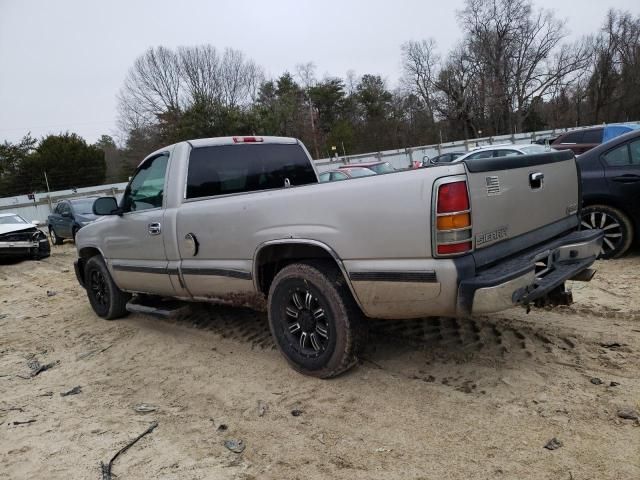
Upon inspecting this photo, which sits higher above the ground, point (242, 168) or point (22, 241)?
point (242, 168)

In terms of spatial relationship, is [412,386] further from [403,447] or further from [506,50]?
[506,50]

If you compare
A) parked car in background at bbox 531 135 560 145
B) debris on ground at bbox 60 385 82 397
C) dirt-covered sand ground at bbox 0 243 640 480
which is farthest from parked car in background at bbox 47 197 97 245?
parked car in background at bbox 531 135 560 145

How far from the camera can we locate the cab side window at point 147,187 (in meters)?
4.44

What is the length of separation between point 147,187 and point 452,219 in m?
3.26

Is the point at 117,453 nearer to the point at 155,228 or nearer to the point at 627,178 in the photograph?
the point at 155,228

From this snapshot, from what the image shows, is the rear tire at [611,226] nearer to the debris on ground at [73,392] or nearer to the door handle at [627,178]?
the door handle at [627,178]

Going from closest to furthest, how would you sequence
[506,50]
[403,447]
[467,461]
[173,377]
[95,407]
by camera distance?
[467,461] < [403,447] < [95,407] < [173,377] < [506,50]

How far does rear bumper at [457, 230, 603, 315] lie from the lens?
8.55 ft

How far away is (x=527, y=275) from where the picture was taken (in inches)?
110

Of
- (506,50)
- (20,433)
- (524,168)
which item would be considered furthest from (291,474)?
(506,50)

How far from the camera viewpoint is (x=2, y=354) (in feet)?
16.1

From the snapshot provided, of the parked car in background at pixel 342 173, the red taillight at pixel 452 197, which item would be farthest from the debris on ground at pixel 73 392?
the parked car in background at pixel 342 173

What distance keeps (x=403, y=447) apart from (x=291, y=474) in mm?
629

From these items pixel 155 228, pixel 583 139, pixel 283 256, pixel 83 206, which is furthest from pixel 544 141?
pixel 283 256
